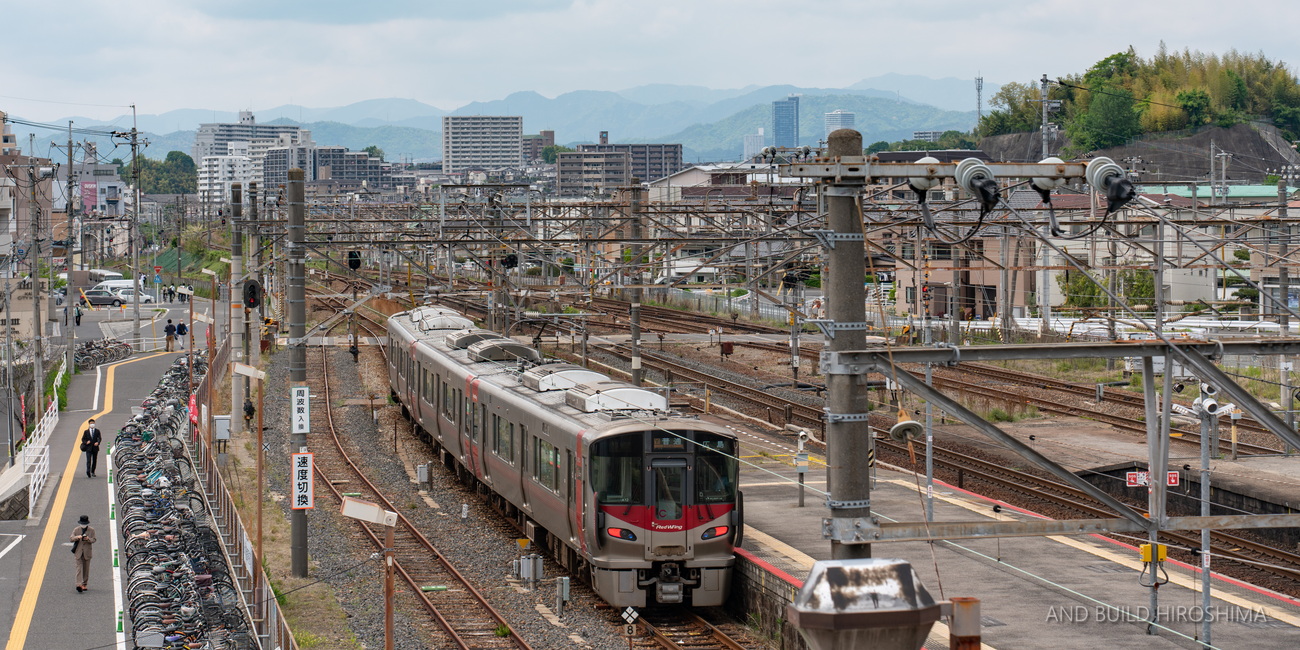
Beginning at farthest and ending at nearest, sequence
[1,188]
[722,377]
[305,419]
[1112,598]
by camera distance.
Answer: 1. [1,188]
2. [722,377]
3. [305,419]
4. [1112,598]

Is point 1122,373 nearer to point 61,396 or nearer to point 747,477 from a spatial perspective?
point 747,477

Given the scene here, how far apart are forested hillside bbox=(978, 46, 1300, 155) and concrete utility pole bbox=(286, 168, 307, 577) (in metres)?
73.3

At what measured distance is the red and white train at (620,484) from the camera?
13594 millimetres

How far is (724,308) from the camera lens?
5003 centimetres

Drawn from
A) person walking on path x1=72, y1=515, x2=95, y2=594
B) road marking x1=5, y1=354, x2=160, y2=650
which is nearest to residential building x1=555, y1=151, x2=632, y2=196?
road marking x1=5, y1=354, x2=160, y2=650

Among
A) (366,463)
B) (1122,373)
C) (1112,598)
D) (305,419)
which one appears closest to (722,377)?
(1122,373)

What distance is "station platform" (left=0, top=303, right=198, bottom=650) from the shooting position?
13.3 m

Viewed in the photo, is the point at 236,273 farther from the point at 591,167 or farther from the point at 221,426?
the point at 591,167

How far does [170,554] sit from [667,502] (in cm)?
647

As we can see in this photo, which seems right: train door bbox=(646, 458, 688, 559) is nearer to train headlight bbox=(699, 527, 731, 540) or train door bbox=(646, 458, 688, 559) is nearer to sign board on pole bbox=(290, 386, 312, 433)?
train headlight bbox=(699, 527, 731, 540)

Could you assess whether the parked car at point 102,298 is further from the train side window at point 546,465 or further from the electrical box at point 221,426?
the train side window at point 546,465

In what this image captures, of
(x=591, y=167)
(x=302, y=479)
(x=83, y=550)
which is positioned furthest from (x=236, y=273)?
(x=591, y=167)

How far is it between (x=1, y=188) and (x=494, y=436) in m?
26.8

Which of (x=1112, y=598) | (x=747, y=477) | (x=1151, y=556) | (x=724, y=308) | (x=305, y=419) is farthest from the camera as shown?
(x=724, y=308)
